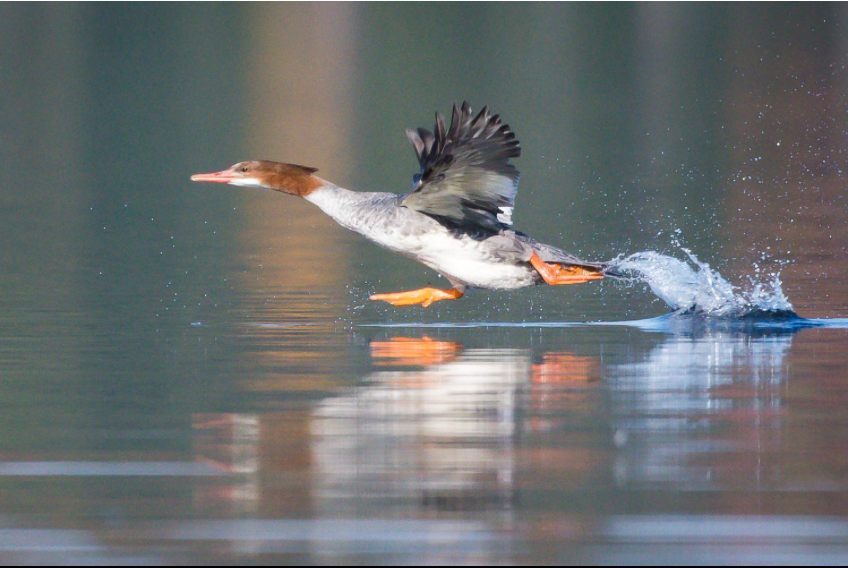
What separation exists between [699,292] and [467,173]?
2267 millimetres

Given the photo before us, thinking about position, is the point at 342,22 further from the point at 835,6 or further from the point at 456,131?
the point at 456,131

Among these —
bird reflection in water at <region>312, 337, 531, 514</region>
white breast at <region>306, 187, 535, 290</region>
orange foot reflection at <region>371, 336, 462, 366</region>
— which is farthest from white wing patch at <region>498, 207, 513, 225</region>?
bird reflection in water at <region>312, 337, 531, 514</region>

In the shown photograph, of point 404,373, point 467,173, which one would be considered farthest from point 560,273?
point 404,373

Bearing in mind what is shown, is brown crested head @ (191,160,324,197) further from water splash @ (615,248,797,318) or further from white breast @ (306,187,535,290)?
water splash @ (615,248,797,318)

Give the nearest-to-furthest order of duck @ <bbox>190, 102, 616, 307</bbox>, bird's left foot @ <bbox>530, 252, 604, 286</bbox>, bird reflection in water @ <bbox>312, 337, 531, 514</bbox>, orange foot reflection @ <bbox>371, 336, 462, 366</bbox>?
bird reflection in water @ <bbox>312, 337, 531, 514</bbox> → orange foot reflection @ <bbox>371, 336, 462, 366</bbox> → duck @ <bbox>190, 102, 616, 307</bbox> → bird's left foot @ <bbox>530, 252, 604, 286</bbox>

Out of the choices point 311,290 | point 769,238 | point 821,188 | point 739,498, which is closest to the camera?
point 739,498

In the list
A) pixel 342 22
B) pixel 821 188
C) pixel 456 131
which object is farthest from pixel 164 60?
pixel 456 131

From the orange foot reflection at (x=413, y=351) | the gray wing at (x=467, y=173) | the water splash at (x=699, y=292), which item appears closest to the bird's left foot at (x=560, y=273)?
the water splash at (x=699, y=292)

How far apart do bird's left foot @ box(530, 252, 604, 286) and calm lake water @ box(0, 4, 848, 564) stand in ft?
1.05

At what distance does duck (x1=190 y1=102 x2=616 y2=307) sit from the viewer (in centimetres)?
1005

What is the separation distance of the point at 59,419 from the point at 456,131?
3600 millimetres

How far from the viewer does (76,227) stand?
17.0 m

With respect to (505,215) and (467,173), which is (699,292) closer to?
(505,215)

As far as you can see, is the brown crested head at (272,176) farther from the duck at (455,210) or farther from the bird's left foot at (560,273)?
the bird's left foot at (560,273)
